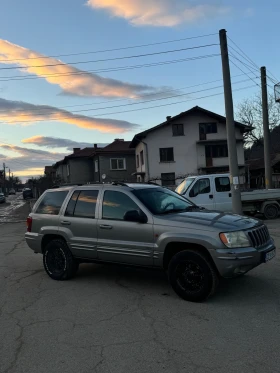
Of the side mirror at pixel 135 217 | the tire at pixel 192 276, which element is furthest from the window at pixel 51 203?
the tire at pixel 192 276

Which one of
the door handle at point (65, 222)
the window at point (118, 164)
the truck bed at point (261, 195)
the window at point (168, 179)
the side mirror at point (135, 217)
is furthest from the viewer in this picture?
the window at point (118, 164)

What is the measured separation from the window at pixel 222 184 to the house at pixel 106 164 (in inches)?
1129

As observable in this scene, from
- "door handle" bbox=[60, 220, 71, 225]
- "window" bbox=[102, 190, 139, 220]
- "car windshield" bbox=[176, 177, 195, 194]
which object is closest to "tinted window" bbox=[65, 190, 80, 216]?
"door handle" bbox=[60, 220, 71, 225]

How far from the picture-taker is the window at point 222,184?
49.4ft

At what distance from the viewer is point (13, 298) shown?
18.7 feet

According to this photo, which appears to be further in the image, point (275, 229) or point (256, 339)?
point (275, 229)

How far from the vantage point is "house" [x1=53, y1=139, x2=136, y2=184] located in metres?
Answer: 47.1

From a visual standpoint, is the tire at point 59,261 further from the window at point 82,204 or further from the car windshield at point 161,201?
the car windshield at point 161,201

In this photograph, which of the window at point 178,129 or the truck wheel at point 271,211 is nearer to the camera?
the truck wheel at point 271,211

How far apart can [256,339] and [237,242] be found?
1.40 meters

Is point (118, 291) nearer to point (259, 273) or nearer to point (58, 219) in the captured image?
point (58, 219)

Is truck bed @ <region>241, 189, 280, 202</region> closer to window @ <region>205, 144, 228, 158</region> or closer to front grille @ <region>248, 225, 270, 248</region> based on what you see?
front grille @ <region>248, 225, 270, 248</region>

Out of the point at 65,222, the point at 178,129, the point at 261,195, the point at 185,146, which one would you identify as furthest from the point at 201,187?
the point at 178,129

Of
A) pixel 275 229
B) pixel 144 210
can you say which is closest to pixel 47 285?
pixel 144 210
